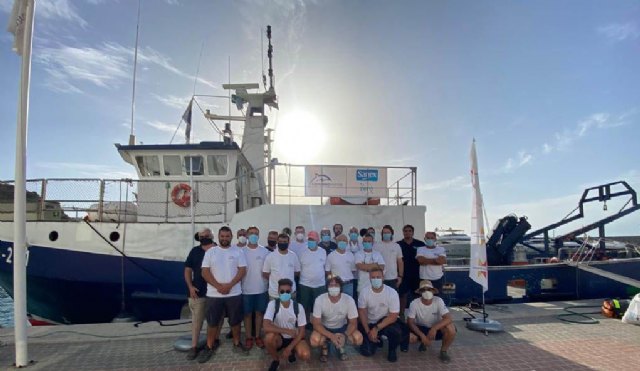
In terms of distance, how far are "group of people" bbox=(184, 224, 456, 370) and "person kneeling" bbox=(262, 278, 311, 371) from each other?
12mm

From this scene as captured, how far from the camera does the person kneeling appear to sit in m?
4.50

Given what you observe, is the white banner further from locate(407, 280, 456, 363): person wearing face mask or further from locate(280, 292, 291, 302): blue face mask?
locate(280, 292, 291, 302): blue face mask

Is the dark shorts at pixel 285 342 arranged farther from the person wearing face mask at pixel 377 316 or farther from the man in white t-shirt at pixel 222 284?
the person wearing face mask at pixel 377 316

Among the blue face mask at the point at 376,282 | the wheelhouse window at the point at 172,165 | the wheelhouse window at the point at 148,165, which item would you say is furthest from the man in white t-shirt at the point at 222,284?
the wheelhouse window at the point at 148,165

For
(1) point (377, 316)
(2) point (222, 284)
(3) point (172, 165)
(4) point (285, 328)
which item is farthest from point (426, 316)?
(3) point (172, 165)

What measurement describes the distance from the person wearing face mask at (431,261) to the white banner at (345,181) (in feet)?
10.8

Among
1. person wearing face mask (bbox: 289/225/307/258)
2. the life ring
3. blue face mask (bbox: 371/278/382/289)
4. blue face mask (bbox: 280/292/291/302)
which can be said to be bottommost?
blue face mask (bbox: 280/292/291/302)

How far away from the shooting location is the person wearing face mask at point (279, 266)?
5207mm

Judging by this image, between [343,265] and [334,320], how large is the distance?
37.8 inches

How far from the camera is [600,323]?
21.5 feet

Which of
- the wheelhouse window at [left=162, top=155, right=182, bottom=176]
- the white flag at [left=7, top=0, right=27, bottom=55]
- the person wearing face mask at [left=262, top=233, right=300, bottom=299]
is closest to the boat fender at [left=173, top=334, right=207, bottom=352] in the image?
the person wearing face mask at [left=262, top=233, right=300, bottom=299]

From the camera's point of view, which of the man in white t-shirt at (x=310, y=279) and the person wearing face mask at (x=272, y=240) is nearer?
the man in white t-shirt at (x=310, y=279)

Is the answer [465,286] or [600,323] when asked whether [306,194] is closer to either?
[465,286]

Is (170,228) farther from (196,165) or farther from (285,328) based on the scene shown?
(285,328)
